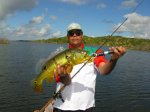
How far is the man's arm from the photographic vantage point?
5737 millimetres

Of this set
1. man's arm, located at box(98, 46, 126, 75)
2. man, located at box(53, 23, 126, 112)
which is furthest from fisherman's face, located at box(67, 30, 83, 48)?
man's arm, located at box(98, 46, 126, 75)

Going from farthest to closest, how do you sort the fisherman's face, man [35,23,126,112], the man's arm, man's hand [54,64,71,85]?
the fisherman's face < man [35,23,126,112] < man's hand [54,64,71,85] < the man's arm

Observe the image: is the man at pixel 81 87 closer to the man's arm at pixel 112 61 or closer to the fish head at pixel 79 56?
the man's arm at pixel 112 61

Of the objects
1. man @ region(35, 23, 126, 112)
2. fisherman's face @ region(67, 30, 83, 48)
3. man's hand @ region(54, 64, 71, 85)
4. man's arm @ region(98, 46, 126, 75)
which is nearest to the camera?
man's arm @ region(98, 46, 126, 75)

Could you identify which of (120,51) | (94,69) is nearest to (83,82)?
(94,69)

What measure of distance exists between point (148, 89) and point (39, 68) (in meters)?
33.4

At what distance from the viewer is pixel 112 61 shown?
21.2 ft

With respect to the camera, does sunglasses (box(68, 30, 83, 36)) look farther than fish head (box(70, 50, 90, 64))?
Yes

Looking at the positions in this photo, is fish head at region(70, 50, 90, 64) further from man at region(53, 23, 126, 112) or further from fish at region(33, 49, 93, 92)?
man at region(53, 23, 126, 112)

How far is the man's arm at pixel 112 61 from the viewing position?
5.74 meters

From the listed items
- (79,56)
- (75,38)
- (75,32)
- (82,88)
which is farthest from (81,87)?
(75,32)

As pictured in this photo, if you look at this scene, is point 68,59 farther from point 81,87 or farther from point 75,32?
point 75,32

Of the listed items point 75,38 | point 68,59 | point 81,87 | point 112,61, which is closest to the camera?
point 112,61

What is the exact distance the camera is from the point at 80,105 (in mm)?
7074
